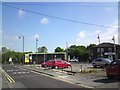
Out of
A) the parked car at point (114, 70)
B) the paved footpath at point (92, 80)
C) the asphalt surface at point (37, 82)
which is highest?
the parked car at point (114, 70)

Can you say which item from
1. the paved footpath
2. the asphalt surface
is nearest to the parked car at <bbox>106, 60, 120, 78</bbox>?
the paved footpath

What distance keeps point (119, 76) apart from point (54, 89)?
265 inches

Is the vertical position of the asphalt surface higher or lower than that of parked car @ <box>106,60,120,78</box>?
lower

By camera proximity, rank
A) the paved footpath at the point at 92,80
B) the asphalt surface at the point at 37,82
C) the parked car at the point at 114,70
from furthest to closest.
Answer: the parked car at the point at 114,70
the asphalt surface at the point at 37,82
the paved footpath at the point at 92,80

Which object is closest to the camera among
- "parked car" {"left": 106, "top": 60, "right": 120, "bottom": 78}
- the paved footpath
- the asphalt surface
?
the paved footpath

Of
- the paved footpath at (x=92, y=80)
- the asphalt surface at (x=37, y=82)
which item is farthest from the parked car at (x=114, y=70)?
the asphalt surface at (x=37, y=82)

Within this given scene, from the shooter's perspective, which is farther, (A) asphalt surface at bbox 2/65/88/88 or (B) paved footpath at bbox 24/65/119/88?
(A) asphalt surface at bbox 2/65/88/88

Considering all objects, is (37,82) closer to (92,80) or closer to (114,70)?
(92,80)

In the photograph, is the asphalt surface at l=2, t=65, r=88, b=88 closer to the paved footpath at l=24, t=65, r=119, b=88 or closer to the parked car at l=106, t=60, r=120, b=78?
the paved footpath at l=24, t=65, r=119, b=88

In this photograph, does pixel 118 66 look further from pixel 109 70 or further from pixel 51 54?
pixel 51 54

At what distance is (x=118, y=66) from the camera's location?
68.3 ft

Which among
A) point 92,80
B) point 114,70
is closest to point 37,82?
point 92,80

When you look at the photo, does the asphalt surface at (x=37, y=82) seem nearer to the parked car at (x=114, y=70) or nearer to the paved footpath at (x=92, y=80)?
the paved footpath at (x=92, y=80)

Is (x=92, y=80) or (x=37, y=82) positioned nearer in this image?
(x=92, y=80)
